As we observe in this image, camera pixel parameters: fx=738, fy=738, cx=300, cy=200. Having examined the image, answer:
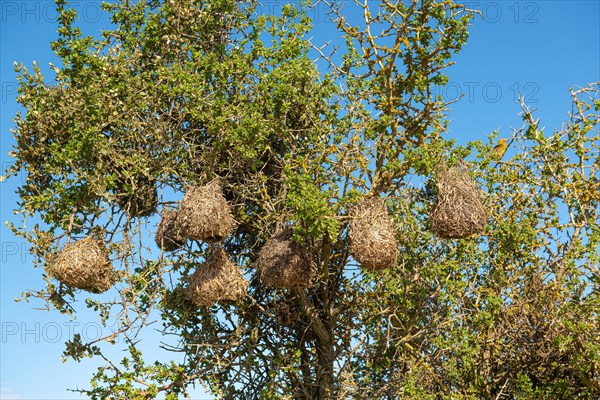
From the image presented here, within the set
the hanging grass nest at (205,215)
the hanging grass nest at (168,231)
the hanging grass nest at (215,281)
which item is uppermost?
the hanging grass nest at (168,231)

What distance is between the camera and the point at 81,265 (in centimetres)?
682

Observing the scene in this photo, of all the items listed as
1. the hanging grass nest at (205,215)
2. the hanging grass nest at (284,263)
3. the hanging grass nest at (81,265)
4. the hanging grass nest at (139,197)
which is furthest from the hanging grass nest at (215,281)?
the hanging grass nest at (139,197)

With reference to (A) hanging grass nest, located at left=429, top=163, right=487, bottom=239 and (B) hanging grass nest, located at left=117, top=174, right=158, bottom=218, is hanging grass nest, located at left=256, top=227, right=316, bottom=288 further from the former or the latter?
(B) hanging grass nest, located at left=117, top=174, right=158, bottom=218

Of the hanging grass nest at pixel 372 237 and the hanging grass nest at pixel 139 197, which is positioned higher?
the hanging grass nest at pixel 139 197

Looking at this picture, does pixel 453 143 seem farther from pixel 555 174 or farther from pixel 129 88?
pixel 129 88

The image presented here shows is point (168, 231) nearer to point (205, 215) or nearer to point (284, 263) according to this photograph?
point (205, 215)

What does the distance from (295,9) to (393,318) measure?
11.5 feet

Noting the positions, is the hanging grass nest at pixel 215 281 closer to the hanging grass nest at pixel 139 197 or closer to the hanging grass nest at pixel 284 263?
the hanging grass nest at pixel 284 263

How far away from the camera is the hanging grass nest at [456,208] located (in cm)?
618

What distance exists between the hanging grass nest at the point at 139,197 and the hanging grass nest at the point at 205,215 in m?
1.09

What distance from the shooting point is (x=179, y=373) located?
7.52m

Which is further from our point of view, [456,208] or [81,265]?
[81,265]

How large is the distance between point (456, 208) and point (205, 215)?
86.2 inches

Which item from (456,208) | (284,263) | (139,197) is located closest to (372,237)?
(456,208)
